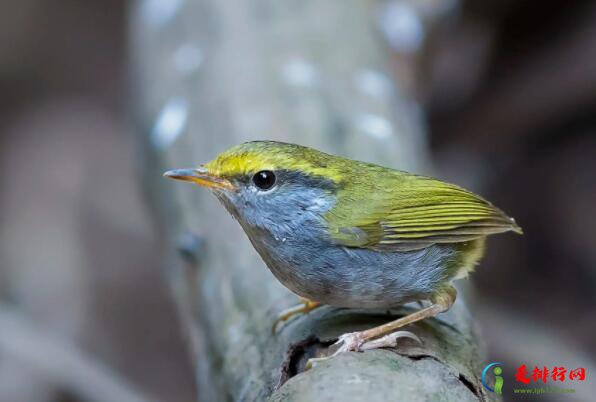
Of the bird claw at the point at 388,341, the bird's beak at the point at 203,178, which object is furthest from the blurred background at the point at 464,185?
the bird claw at the point at 388,341

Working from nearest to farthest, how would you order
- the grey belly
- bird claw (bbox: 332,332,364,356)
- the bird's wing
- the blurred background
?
bird claw (bbox: 332,332,364,356) → the grey belly → the bird's wing → the blurred background

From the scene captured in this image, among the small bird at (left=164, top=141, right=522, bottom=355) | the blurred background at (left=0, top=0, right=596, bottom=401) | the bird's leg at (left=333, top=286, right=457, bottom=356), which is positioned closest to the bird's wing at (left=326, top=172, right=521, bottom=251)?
the small bird at (left=164, top=141, right=522, bottom=355)

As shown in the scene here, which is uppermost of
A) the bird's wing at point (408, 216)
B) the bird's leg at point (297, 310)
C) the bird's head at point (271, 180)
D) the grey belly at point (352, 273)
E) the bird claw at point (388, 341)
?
the bird's head at point (271, 180)

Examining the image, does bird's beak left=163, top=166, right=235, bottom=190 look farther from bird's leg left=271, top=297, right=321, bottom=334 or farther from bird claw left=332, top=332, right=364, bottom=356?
bird claw left=332, top=332, right=364, bottom=356

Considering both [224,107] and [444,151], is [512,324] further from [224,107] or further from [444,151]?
[224,107]

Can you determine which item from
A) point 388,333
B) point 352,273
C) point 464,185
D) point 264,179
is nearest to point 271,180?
point 264,179

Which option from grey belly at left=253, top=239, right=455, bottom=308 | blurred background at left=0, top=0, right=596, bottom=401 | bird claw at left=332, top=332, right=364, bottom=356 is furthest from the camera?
blurred background at left=0, top=0, right=596, bottom=401

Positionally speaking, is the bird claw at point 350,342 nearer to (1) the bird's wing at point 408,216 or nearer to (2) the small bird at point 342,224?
(2) the small bird at point 342,224

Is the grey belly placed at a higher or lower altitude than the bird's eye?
lower
